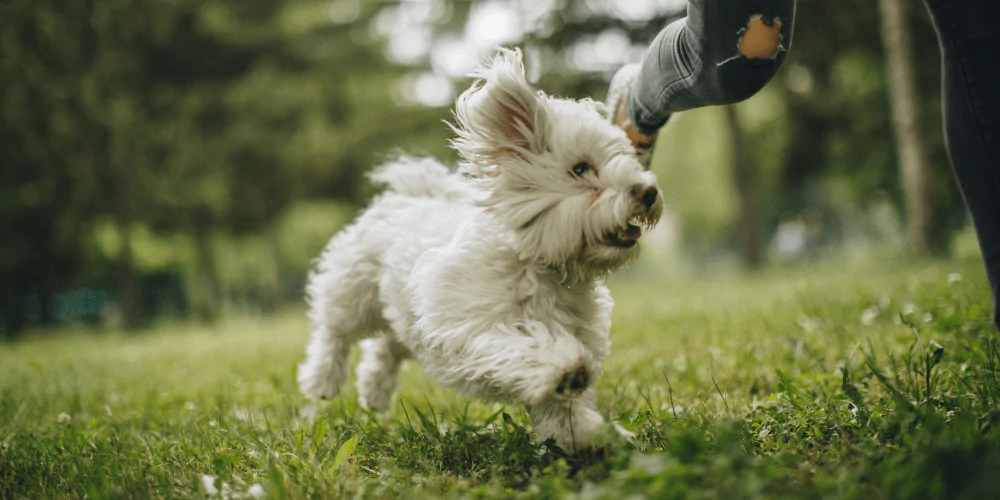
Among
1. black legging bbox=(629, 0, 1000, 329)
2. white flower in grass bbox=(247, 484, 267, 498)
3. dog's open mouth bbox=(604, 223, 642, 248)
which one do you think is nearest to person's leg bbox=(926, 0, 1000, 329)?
black legging bbox=(629, 0, 1000, 329)

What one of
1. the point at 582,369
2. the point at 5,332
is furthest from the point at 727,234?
the point at 582,369

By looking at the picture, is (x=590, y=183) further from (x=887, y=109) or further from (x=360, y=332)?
(x=887, y=109)

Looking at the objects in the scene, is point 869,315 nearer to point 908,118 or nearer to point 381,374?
point 381,374

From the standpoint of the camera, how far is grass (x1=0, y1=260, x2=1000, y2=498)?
1.80m

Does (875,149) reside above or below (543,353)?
below

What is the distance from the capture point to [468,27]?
1955 centimetres

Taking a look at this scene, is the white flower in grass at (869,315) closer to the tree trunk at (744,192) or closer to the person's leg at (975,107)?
the person's leg at (975,107)

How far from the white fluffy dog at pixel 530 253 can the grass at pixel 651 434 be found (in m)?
0.27

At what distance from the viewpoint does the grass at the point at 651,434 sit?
1.80 meters

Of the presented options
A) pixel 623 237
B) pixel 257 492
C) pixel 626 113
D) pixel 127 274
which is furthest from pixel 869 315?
pixel 127 274

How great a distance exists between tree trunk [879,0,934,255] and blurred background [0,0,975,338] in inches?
1.4

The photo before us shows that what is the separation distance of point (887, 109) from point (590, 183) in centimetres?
1580

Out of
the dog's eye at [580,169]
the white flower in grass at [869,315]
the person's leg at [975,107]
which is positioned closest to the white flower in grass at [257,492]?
the dog's eye at [580,169]

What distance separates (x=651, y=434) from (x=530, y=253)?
0.79 m
